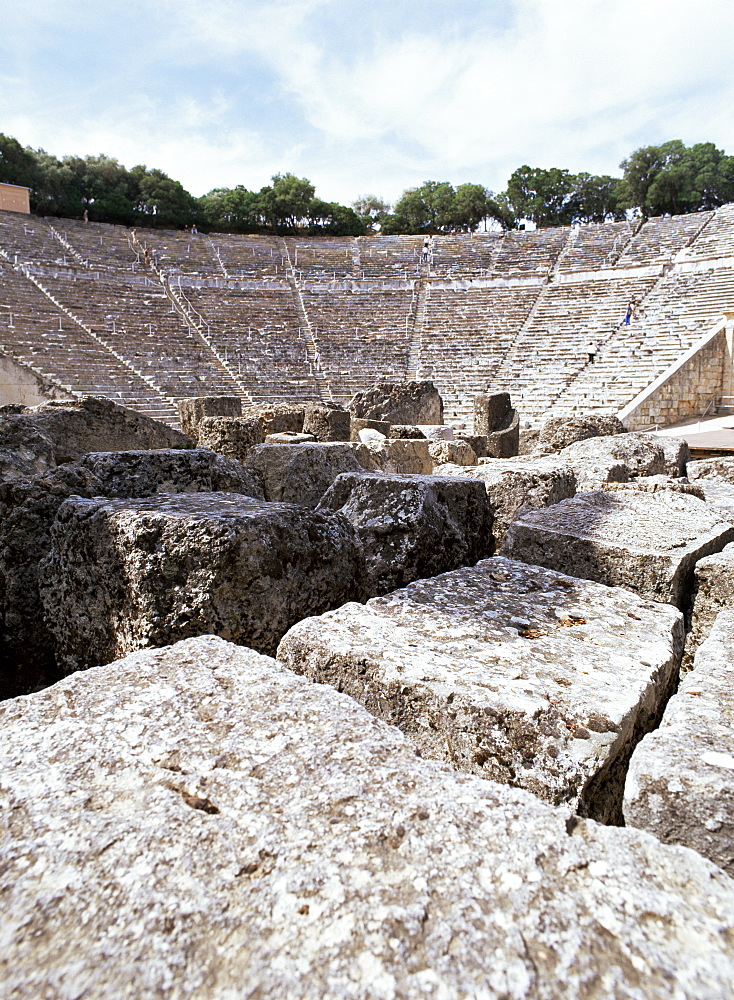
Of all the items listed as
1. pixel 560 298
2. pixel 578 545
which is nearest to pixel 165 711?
pixel 578 545

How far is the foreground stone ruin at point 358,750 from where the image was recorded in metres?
0.83

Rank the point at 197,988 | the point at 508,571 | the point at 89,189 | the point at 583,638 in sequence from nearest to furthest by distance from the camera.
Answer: the point at 197,988 < the point at 583,638 < the point at 508,571 < the point at 89,189

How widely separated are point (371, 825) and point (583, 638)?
1021 millimetres

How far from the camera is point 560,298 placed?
92.3ft

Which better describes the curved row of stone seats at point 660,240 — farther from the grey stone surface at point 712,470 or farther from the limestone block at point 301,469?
the limestone block at point 301,469

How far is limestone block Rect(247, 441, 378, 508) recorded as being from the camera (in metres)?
4.69

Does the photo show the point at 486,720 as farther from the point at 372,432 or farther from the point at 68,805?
the point at 372,432

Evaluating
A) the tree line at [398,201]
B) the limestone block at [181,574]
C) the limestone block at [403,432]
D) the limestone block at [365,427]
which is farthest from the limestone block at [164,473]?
the tree line at [398,201]

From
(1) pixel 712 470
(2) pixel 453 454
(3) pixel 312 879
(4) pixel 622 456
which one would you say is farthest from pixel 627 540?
(2) pixel 453 454

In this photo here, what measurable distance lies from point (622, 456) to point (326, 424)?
5.03m

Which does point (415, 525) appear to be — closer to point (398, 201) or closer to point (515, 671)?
point (515, 671)

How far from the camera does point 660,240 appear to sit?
30.4 metres

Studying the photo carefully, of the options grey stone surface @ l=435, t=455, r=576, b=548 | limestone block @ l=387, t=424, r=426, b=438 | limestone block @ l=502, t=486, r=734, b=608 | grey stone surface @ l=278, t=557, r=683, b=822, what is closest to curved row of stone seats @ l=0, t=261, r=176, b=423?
limestone block @ l=387, t=424, r=426, b=438

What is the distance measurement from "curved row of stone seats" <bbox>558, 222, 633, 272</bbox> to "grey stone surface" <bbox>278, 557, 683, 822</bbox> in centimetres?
3153
